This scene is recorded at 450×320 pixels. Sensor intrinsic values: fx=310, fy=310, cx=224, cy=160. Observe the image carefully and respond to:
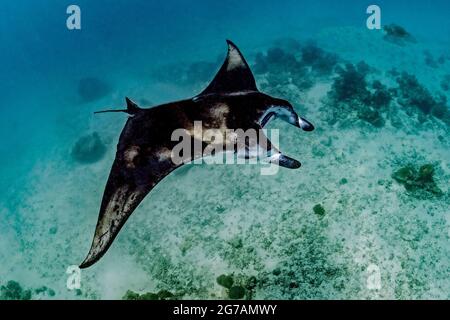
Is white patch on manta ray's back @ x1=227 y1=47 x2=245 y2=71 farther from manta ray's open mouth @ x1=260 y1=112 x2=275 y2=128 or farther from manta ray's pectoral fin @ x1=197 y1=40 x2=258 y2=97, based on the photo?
manta ray's open mouth @ x1=260 y1=112 x2=275 y2=128

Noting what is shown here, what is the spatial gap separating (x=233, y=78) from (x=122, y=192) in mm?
4235

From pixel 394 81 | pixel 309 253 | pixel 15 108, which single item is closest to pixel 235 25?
pixel 394 81

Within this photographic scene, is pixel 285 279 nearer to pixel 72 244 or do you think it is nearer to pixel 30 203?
pixel 72 244

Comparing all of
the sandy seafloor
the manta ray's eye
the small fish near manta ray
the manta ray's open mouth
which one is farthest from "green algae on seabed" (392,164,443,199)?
the manta ray's eye

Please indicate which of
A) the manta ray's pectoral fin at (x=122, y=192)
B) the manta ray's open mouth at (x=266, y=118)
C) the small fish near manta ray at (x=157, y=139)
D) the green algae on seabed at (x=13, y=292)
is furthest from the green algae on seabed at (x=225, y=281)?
the green algae on seabed at (x=13, y=292)

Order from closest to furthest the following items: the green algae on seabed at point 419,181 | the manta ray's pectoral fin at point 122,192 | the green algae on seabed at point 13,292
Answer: the manta ray's pectoral fin at point 122,192 → the green algae on seabed at point 419,181 → the green algae on seabed at point 13,292

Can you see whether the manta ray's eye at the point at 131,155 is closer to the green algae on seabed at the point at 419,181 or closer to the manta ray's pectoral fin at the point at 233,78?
the manta ray's pectoral fin at the point at 233,78

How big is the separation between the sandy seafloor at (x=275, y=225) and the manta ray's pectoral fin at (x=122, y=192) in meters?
5.08

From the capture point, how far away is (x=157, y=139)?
5.48m

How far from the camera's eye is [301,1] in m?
38.3

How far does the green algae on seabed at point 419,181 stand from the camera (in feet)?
34.3

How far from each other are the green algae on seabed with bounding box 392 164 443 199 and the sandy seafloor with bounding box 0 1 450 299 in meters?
0.21

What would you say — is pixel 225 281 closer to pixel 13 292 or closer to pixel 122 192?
pixel 122 192

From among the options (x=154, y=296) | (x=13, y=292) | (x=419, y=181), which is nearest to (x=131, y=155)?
(x=154, y=296)
